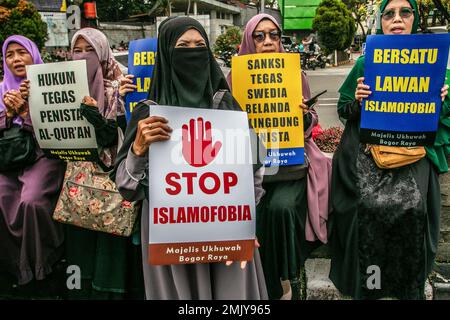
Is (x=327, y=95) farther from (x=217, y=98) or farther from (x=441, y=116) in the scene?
(x=217, y=98)

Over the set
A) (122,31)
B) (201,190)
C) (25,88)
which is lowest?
(201,190)

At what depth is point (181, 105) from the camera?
209cm

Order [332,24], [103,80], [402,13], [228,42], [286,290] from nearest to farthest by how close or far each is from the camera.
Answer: [402,13] → [286,290] → [103,80] → [332,24] → [228,42]

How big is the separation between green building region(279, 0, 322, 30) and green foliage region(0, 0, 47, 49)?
85.4 feet

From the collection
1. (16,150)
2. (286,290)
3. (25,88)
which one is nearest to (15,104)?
(25,88)

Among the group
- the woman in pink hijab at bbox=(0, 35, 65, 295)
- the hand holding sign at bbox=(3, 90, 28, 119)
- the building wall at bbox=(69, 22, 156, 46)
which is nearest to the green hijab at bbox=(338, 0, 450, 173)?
the woman in pink hijab at bbox=(0, 35, 65, 295)

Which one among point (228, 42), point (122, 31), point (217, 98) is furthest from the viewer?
point (122, 31)

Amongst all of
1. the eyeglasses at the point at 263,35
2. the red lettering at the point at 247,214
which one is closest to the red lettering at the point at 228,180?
the red lettering at the point at 247,214

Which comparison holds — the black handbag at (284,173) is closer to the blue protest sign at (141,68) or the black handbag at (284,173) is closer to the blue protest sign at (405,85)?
the blue protest sign at (405,85)

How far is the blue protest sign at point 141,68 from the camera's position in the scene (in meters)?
2.94

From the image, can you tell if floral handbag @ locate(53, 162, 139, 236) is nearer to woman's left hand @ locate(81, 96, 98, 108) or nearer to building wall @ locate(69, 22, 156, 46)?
woman's left hand @ locate(81, 96, 98, 108)

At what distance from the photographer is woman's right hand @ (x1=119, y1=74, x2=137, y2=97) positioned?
293cm

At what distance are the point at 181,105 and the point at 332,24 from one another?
24381mm

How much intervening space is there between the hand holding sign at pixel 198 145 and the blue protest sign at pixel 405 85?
1.05 meters
